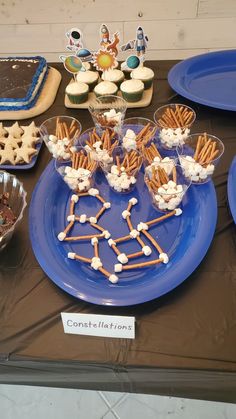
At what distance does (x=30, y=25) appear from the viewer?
202 centimetres

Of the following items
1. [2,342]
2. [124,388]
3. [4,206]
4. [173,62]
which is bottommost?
[124,388]

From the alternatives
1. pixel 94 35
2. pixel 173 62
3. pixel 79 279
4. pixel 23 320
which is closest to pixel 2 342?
pixel 23 320

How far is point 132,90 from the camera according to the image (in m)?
1.10

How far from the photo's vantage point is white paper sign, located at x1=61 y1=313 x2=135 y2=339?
60 centimetres

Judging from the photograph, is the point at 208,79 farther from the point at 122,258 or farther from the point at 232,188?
the point at 122,258

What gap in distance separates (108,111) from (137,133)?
14 centimetres

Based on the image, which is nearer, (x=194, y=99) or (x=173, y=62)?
(x=194, y=99)

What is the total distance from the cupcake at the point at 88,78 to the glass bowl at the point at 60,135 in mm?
242

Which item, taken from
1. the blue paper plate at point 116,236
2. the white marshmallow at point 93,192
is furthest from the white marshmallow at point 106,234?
the white marshmallow at point 93,192

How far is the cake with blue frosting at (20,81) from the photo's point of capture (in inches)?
43.9

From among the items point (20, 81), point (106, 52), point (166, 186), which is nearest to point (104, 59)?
point (106, 52)

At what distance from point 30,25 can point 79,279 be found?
73.2 inches

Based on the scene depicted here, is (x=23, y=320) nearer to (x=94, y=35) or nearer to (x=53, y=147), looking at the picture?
(x=53, y=147)

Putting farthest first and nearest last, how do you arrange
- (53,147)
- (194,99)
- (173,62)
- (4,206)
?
1. (173,62)
2. (194,99)
3. (53,147)
4. (4,206)
